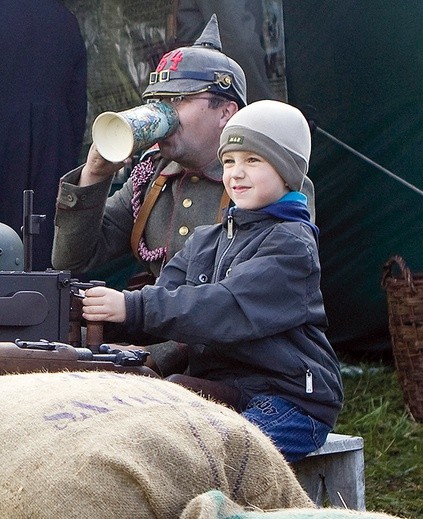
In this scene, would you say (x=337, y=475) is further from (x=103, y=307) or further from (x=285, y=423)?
(x=103, y=307)

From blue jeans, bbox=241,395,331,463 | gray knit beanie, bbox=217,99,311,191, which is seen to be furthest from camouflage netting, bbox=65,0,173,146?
blue jeans, bbox=241,395,331,463

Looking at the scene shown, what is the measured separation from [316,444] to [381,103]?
3.11m

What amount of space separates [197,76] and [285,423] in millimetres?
1162

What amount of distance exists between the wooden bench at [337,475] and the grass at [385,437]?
922 mm

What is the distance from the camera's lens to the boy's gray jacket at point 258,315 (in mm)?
2818

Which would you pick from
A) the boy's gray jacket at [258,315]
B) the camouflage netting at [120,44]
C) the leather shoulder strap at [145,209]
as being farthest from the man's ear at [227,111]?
the camouflage netting at [120,44]

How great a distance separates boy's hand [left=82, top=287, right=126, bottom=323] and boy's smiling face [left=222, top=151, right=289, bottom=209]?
402mm

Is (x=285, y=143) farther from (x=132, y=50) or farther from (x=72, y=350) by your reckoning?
(x=132, y=50)

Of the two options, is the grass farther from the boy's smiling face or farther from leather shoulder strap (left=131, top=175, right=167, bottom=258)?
the boy's smiling face

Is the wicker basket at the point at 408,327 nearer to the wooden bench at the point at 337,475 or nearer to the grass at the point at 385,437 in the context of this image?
the grass at the point at 385,437

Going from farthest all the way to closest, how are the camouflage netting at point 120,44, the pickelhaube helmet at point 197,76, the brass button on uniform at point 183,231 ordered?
the camouflage netting at point 120,44, the brass button on uniform at point 183,231, the pickelhaube helmet at point 197,76

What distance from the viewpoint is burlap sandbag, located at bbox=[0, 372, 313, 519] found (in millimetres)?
1623

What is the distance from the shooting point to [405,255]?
5.95 m

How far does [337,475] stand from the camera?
3.27 metres
